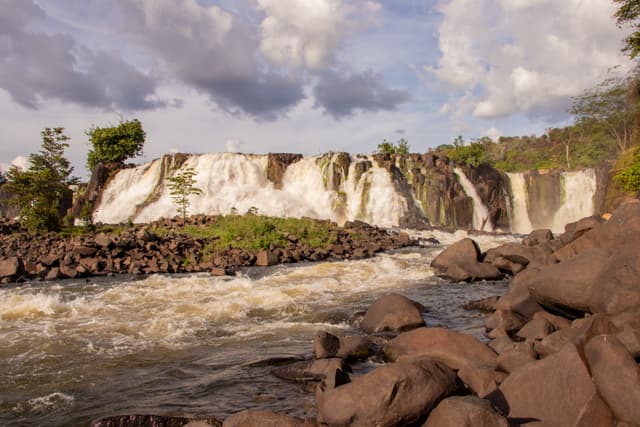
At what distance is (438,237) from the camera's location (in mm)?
29094

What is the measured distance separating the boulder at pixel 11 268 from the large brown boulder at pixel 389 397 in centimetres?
1563

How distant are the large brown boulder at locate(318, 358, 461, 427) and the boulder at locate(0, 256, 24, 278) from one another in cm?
1563

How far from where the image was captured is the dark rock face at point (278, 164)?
3678 cm

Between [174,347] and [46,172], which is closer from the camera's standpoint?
[174,347]

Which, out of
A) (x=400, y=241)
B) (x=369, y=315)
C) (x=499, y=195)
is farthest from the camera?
(x=499, y=195)

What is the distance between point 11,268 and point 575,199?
3950cm

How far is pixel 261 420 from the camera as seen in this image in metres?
4.49

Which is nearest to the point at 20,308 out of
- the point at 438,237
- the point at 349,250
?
the point at 349,250

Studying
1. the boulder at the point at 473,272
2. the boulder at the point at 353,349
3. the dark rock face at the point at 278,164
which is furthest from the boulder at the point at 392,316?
the dark rock face at the point at 278,164

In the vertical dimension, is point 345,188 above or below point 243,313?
above

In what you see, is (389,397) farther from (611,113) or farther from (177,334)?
(611,113)

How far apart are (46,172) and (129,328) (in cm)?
2145

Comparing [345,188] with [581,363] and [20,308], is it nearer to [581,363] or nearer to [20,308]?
[20,308]

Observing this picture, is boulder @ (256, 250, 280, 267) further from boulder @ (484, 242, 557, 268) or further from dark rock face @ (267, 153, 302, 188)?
dark rock face @ (267, 153, 302, 188)
